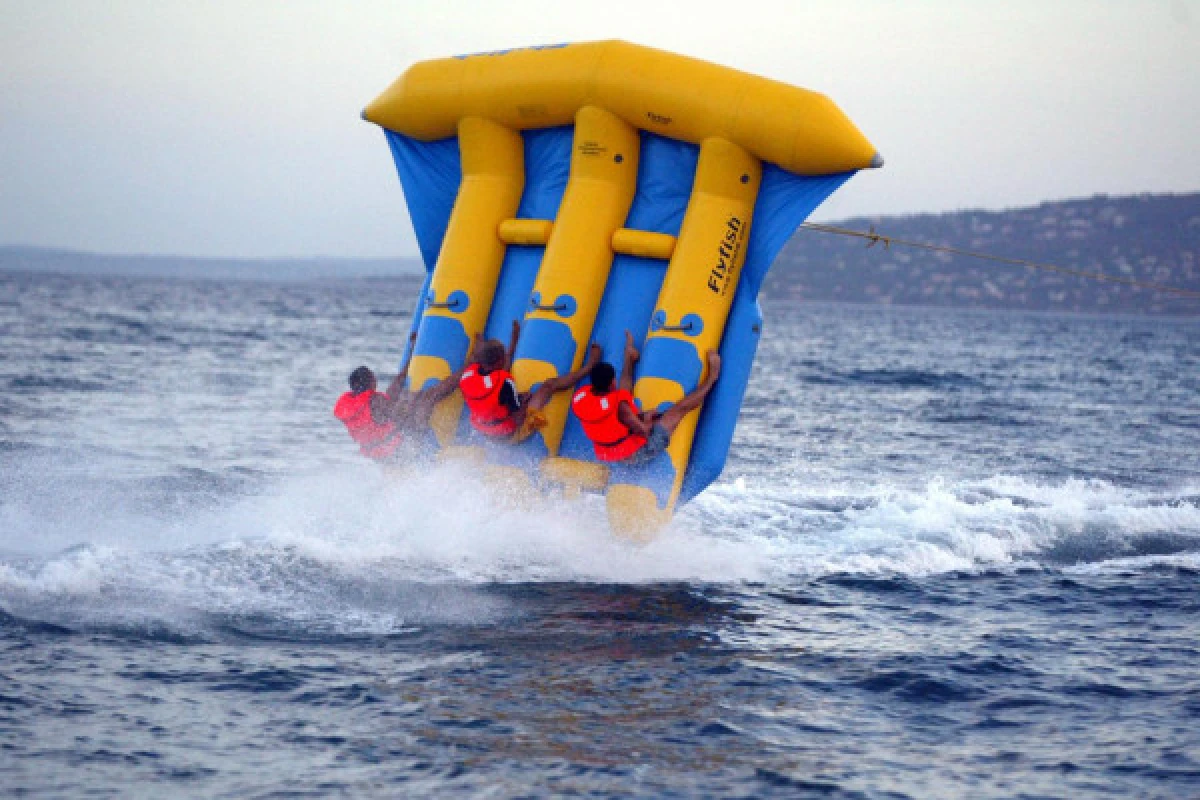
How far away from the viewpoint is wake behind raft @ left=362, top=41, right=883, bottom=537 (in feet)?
20.4

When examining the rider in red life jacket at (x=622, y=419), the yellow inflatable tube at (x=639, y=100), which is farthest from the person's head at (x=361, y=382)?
the yellow inflatable tube at (x=639, y=100)

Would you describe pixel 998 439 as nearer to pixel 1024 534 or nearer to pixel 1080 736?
pixel 1024 534


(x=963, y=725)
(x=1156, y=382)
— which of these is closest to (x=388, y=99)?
(x=963, y=725)

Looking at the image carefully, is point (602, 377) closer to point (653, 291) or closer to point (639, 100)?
point (653, 291)

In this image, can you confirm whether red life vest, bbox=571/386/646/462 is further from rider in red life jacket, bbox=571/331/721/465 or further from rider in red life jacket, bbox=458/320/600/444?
rider in red life jacket, bbox=458/320/600/444

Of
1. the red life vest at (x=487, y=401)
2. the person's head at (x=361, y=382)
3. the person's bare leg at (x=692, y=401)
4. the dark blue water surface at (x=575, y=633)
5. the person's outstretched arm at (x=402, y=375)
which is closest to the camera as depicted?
the dark blue water surface at (x=575, y=633)

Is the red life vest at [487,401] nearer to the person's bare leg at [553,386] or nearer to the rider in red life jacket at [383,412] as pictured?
the person's bare leg at [553,386]

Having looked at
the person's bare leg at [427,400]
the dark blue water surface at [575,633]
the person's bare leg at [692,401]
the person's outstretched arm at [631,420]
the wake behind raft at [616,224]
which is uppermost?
the wake behind raft at [616,224]

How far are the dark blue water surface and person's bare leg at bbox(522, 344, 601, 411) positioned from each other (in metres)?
0.54

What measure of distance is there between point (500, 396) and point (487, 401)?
0.07 metres

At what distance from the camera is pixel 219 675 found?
4777 millimetres

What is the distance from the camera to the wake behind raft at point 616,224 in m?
6.22

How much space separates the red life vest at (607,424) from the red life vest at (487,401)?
407mm

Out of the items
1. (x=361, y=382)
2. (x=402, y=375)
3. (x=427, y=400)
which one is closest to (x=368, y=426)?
(x=361, y=382)
